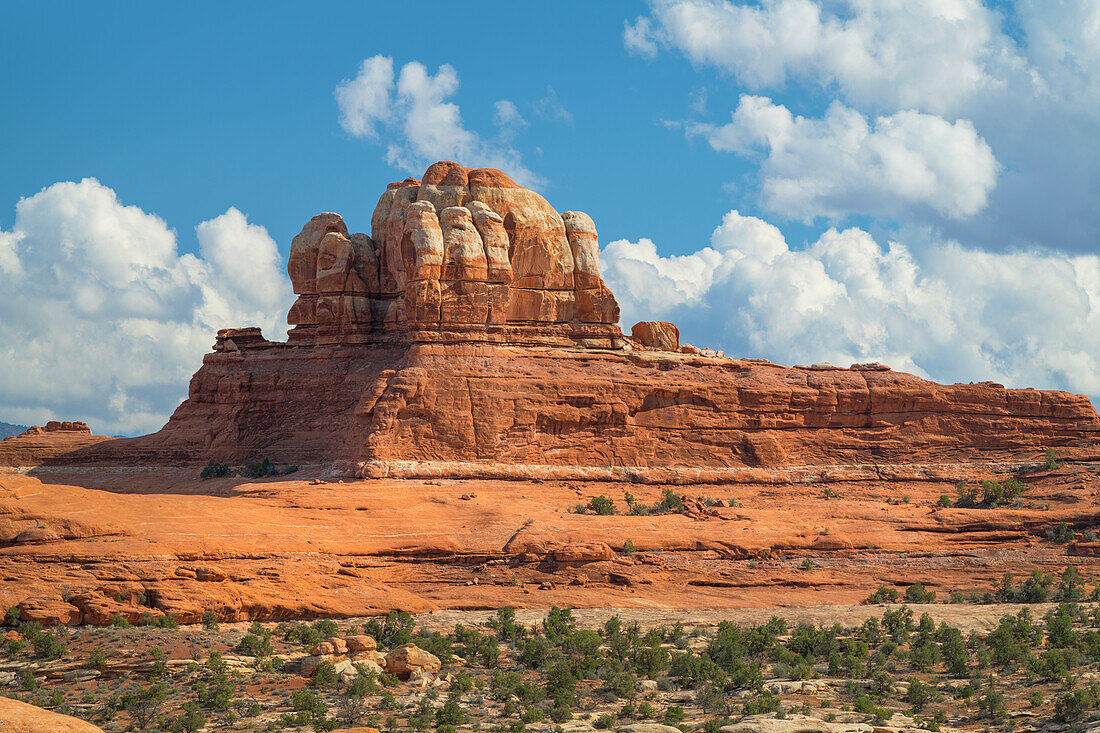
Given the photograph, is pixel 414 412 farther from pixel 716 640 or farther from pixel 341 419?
pixel 716 640

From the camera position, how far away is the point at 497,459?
144 ft

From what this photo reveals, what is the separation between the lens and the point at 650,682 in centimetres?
2355

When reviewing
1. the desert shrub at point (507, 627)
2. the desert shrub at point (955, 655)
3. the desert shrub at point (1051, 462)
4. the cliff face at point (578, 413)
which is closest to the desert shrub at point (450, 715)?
the desert shrub at point (507, 627)

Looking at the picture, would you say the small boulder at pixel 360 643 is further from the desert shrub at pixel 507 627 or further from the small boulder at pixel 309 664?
the desert shrub at pixel 507 627

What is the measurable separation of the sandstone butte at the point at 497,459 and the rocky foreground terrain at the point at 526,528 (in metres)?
0.13

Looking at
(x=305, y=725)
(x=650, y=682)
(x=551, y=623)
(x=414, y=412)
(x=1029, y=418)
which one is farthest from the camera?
(x=1029, y=418)

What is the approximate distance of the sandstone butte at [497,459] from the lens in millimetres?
29359

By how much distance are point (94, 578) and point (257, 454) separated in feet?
77.5

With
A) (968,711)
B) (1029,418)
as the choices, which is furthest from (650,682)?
(1029,418)

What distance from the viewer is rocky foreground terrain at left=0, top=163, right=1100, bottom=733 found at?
21766mm

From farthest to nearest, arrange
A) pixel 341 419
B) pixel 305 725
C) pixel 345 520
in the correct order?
1. pixel 341 419
2. pixel 345 520
3. pixel 305 725

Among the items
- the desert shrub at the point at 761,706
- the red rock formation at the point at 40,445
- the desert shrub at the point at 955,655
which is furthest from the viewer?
the red rock formation at the point at 40,445

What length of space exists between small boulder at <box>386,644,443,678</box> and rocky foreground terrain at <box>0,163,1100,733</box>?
10cm

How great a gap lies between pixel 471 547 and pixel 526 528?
225 cm
